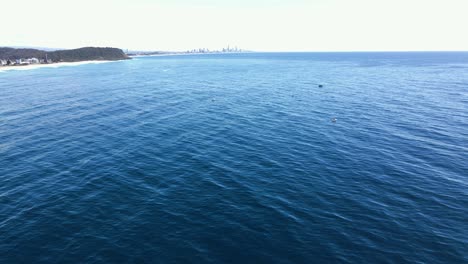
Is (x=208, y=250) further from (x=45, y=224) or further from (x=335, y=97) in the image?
(x=335, y=97)

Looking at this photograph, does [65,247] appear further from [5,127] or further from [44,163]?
[5,127]


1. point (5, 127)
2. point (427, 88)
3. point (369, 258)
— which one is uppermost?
point (427, 88)

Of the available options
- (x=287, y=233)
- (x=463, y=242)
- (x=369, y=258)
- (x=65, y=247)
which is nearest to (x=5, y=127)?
(x=65, y=247)

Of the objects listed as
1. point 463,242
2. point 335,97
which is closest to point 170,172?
point 463,242

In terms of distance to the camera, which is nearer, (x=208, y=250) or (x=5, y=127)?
(x=208, y=250)

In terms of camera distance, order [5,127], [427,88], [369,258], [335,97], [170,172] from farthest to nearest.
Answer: [427,88]
[335,97]
[5,127]
[170,172]
[369,258]

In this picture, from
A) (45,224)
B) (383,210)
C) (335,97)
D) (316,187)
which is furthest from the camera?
(335,97)

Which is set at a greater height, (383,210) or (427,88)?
(427,88)
